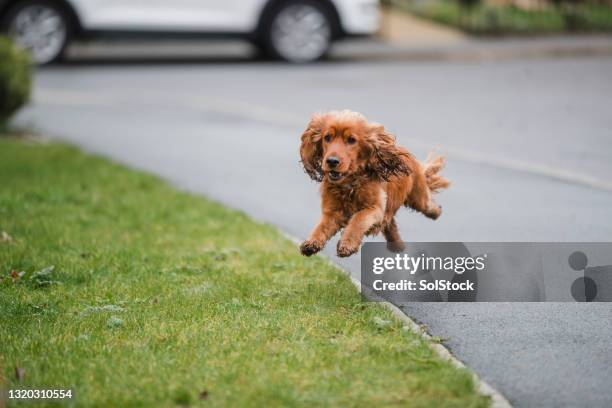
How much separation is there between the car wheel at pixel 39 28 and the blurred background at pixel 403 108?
0.02m

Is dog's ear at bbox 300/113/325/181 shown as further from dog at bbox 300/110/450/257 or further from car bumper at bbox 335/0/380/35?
car bumper at bbox 335/0/380/35

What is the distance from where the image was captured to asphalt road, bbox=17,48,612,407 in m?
5.07

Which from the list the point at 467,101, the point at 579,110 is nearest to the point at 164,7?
the point at 467,101

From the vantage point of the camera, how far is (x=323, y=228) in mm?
5344

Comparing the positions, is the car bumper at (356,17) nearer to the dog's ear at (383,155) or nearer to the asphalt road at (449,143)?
the asphalt road at (449,143)

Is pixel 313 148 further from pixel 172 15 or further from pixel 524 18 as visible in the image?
pixel 524 18

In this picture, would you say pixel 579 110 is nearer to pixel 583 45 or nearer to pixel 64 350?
pixel 583 45

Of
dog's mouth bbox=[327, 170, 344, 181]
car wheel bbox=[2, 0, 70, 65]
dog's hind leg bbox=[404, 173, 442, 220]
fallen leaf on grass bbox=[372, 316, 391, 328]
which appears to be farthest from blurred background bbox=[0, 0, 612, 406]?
dog's mouth bbox=[327, 170, 344, 181]

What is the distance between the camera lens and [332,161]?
504 centimetres

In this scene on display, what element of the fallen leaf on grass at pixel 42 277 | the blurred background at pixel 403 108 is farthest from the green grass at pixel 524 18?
the fallen leaf on grass at pixel 42 277

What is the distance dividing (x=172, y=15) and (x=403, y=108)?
5.42m

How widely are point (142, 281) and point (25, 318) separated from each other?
3.04 ft

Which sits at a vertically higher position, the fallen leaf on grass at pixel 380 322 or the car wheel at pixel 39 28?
the car wheel at pixel 39 28

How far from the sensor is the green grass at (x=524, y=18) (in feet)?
68.4
